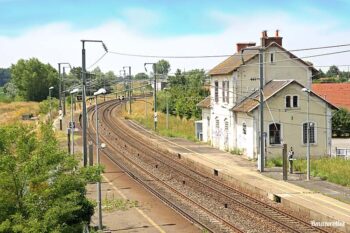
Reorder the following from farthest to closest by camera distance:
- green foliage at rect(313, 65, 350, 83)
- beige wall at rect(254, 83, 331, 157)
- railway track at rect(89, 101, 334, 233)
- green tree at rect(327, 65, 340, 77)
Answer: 1. green tree at rect(327, 65, 340, 77)
2. green foliage at rect(313, 65, 350, 83)
3. beige wall at rect(254, 83, 331, 157)
4. railway track at rect(89, 101, 334, 233)

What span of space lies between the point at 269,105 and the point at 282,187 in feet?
37.1

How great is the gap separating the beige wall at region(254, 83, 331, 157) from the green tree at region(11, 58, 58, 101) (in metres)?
77.1

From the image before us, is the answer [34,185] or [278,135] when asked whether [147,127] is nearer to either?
[278,135]

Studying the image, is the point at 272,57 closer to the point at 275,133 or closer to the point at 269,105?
the point at 269,105

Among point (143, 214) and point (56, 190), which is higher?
point (56, 190)

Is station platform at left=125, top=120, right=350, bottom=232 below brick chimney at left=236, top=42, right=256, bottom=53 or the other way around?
below

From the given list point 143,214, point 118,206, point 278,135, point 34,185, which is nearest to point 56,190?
point 34,185

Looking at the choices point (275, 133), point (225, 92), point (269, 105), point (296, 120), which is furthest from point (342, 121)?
point (269, 105)

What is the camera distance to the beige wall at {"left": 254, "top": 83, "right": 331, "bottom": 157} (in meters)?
37.1

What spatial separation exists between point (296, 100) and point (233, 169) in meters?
7.98

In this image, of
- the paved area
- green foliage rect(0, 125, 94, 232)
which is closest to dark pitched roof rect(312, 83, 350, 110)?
the paved area

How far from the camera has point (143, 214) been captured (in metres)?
22.1

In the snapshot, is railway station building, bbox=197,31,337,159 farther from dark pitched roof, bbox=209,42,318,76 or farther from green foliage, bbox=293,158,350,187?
green foliage, bbox=293,158,350,187

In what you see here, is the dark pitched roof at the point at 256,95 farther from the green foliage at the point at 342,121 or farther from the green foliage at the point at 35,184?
the green foliage at the point at 35,184
